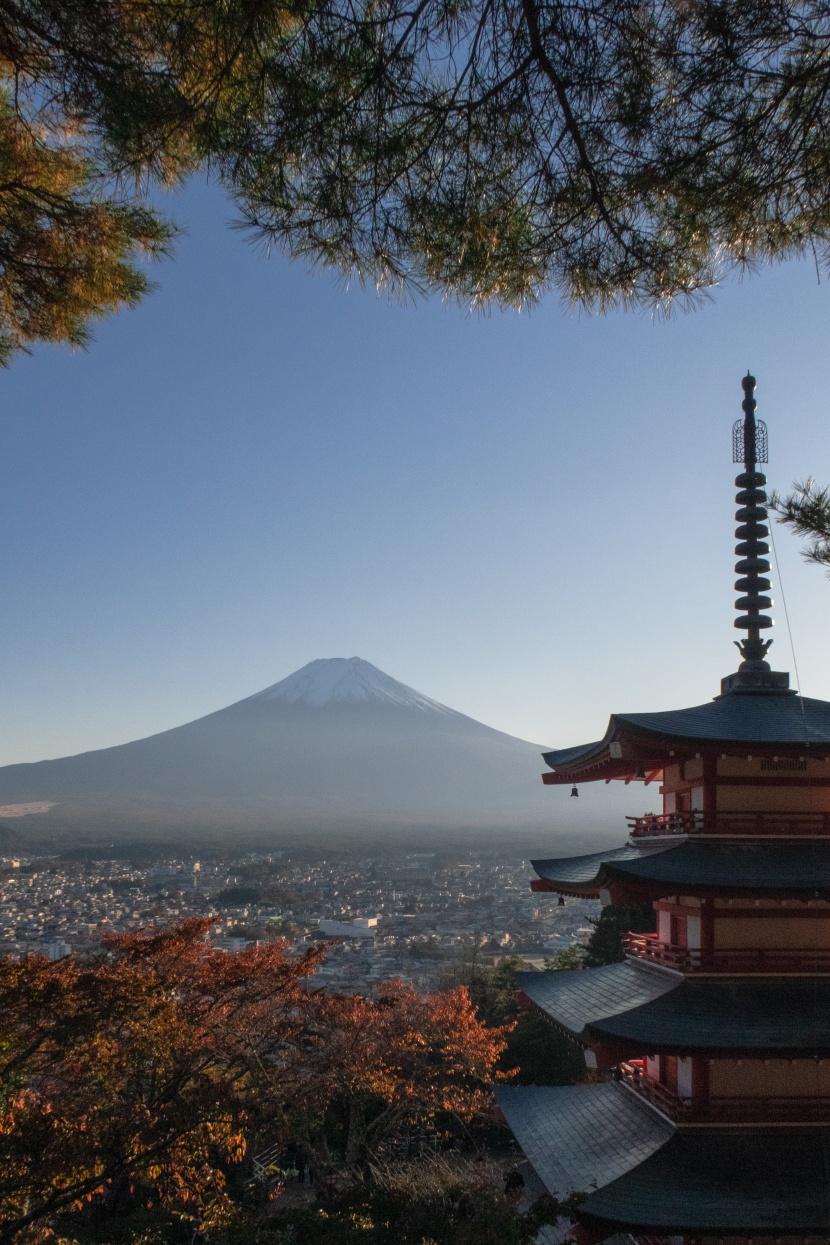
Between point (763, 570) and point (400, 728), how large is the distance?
349 feet

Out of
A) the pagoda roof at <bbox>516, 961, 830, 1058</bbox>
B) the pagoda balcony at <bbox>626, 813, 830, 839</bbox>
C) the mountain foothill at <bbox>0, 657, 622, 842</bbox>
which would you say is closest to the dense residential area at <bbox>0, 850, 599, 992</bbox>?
the pagoda roof at <bbox>516, 961, 830, 1058</bbox>

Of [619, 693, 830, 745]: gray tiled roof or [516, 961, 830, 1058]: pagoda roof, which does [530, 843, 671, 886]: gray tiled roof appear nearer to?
[516, 961, 830, 1058]: pagoda roof

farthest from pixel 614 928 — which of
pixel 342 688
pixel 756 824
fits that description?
pixel 342 688

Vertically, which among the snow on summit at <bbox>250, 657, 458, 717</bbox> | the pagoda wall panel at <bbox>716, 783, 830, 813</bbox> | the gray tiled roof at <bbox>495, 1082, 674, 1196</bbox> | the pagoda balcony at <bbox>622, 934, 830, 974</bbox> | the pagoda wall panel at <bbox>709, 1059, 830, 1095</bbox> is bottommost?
the gray tiled roof at <bbox>495, 1082, 674, 1196</bbox>

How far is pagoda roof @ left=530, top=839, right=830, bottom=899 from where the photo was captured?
718cm

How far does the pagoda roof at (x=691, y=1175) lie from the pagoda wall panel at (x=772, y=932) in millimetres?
1365

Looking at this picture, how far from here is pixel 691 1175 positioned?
6.83 m

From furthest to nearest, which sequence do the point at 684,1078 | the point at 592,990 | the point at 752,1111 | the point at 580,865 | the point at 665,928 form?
the point at 580,865, the point at 592,990, the point at 665,928, the point at 684,1078, the point at 752,1111

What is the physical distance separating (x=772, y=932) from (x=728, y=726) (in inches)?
68.5

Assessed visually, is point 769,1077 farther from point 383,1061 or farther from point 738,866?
point 383,1061

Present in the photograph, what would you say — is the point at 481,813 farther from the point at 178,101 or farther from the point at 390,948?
the point at 178,101

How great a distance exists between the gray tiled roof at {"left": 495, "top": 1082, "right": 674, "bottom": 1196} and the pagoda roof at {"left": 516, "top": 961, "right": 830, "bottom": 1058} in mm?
899

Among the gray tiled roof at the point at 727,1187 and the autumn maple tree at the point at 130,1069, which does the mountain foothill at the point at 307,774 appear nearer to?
the autumn maple tree at the point at 130,1069

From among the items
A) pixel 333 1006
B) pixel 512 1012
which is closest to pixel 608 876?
pixel 333 1006
